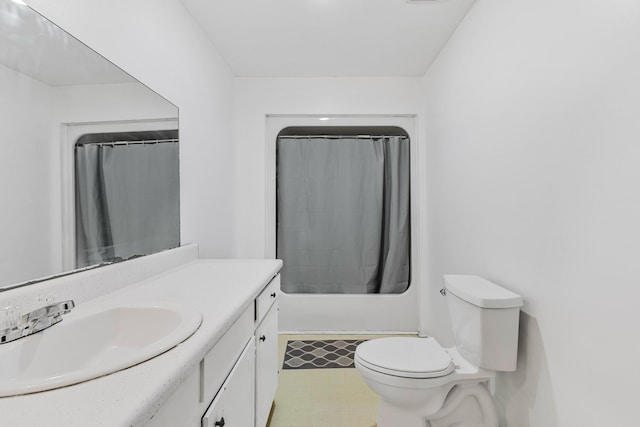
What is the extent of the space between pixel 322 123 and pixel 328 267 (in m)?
1.35

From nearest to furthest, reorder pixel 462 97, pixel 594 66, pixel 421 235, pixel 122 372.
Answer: pixel 122 372 < pixel 594 66 < pixel 462 97 < pixel 421 235

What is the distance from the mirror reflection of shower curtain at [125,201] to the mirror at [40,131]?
0.06 m

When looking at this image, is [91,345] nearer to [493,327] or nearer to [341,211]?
[493,327]

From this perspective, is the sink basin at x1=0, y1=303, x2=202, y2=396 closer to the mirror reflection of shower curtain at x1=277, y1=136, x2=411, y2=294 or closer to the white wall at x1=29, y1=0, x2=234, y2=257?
Answer: the white wall at x1=29, y1=0, x2=234, y2=257

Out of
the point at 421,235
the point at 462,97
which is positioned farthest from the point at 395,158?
the point at 462,97

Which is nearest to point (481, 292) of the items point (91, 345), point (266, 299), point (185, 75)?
point (266, 299)

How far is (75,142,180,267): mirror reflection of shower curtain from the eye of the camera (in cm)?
115

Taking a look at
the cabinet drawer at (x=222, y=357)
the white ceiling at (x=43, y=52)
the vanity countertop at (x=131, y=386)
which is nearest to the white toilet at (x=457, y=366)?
the cabinet drawer at (x=222, y=357)

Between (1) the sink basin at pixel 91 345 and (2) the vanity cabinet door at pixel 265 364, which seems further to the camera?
(2) the vanity cabinet door at pixel 265 364

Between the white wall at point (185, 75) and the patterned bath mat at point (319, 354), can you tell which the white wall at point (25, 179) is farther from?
the patterned bath mat at point (319, 354)

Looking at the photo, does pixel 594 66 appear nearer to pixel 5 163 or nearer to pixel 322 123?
pixel 5 163

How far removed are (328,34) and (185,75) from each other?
1.00 meters

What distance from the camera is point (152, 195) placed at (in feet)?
5.09

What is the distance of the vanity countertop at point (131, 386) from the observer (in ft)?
1.61
